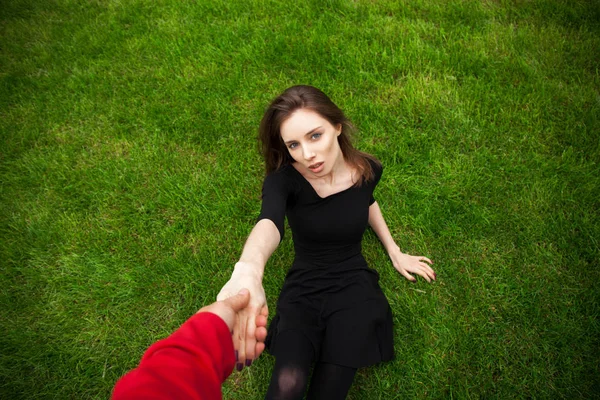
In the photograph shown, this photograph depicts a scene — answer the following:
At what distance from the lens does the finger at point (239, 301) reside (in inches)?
70.1

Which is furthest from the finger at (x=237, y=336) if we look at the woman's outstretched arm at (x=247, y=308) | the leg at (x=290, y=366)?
the leg at (x=290, y=366)

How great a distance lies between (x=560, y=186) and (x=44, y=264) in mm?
5273

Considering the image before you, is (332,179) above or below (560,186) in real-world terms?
above

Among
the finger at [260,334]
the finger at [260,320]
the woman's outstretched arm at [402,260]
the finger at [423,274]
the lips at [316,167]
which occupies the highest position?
the lips at [316,167]

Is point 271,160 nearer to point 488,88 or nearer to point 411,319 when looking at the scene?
point 411,319

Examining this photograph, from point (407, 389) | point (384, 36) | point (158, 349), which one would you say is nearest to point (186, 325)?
point (158, 349)

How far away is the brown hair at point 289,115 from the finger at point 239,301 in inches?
44.6

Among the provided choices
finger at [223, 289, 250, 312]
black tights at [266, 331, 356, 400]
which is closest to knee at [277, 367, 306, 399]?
black tights at [266, 331, 356, 400]

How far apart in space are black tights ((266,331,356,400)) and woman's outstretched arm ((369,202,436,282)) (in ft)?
3.84

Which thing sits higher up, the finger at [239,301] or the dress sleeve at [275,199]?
the dress sleeve at [275,199]

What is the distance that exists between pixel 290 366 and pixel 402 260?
1514 mm

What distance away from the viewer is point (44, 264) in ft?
12.0

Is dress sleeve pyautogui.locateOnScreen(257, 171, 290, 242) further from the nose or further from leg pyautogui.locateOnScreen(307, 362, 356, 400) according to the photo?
leg pyautogui.locateOnScreen(307, 362, 356, 400)

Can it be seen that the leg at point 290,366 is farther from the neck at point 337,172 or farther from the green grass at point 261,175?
the neck at point 337,172
